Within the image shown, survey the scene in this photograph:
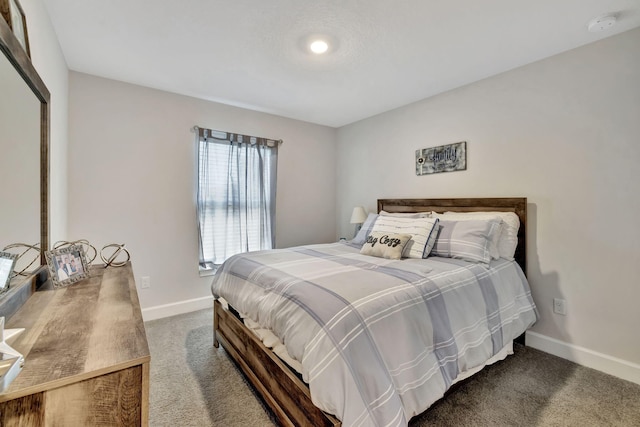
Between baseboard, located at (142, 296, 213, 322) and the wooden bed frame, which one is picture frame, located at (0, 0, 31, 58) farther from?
baseboard, located at (142, 296, 213, 322)

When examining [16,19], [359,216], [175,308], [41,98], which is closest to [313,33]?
[16,19]

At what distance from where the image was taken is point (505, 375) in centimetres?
198

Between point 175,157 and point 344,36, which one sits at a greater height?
point 344,36

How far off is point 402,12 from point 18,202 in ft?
7.18

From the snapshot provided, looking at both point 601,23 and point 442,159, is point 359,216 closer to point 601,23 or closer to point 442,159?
point 442,159

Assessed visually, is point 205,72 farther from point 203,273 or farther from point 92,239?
point 203,273

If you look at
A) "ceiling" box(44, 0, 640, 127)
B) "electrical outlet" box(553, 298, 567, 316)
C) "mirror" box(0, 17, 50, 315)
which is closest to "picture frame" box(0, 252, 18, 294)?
"mirror" box(0, 17, 50, 315)

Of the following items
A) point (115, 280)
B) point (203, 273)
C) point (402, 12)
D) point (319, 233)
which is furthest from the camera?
point (319, 233)

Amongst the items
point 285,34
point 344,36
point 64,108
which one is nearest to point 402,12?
point 344,36

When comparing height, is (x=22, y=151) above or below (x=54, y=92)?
below

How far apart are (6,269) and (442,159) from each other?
316cm

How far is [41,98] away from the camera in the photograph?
151cm

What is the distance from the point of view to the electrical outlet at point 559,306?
2.23 metres

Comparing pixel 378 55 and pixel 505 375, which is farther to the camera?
pixel 378 55
